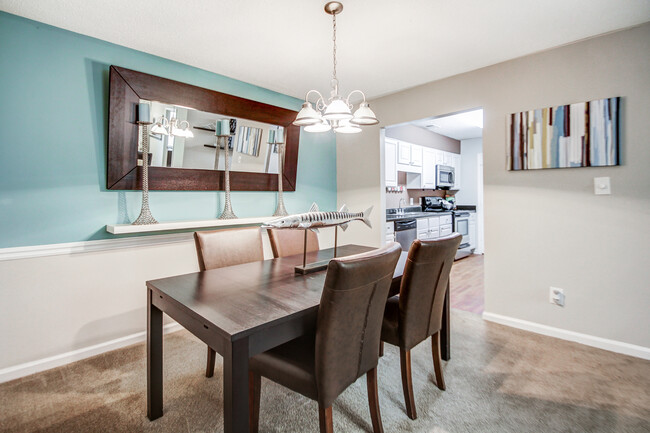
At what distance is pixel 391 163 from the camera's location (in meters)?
4.52

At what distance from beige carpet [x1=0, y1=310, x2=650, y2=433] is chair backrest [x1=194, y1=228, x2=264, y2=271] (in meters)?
0.72

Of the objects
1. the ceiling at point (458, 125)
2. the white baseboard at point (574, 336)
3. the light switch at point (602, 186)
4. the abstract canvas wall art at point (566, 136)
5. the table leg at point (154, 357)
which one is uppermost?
the ceiling at point (458, 125)

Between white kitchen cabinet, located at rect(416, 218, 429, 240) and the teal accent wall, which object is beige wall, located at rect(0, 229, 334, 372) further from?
white kitchen cabinet, located at rect(416, 218, 429, 240)

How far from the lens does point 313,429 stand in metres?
1.49

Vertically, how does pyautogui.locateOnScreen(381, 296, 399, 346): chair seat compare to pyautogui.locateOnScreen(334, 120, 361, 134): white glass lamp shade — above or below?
below

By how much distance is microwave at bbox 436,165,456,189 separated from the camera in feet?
18.3

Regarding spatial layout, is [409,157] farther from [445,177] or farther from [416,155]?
[445,177]

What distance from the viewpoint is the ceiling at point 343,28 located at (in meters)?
1.88

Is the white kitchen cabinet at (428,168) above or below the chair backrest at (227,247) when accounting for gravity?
above

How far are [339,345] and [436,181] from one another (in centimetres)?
496

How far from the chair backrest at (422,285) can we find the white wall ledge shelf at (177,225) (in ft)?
5.87

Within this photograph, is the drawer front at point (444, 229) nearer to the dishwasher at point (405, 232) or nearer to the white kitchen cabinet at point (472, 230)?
the white kitchen cabinet at point (472, 230)

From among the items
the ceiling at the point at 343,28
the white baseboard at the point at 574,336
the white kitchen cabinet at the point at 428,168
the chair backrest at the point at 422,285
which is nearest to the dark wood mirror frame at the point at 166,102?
the ceiling at the point at 343,28

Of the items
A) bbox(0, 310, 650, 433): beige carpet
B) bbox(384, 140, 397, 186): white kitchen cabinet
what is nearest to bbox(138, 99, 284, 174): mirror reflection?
bbox(0, 310, 650, 433): beige carpet
